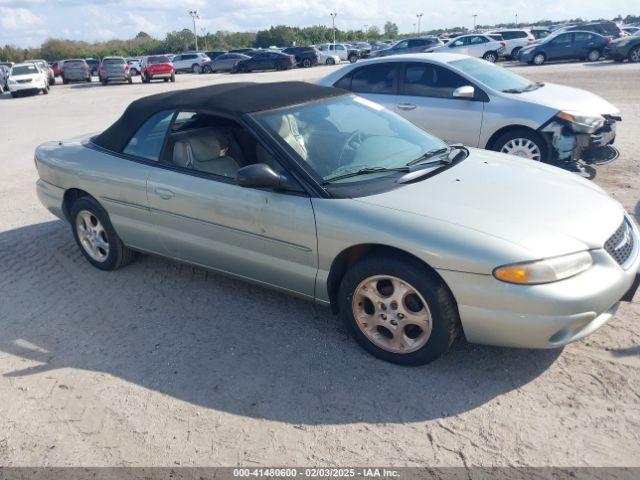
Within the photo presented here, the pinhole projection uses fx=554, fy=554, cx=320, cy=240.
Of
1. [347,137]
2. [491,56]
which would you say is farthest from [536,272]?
[491,56]

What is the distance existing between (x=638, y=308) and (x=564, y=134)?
130 inches

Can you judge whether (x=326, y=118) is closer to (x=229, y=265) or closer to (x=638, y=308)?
(x=229, y=265)

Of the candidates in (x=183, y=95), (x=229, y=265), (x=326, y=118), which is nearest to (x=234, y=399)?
(x=229, y=265)

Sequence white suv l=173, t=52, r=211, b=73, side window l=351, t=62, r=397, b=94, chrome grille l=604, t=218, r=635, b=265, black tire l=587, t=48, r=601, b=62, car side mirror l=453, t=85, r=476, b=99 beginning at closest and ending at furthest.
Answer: chrome grille l=604, t=218, r=635, b=265 < car side mirror l=453, t=85, r=476, b=99 < side window l=351, t=62, r=397, b=94 < black tire l=587, t=48, r=601, b=62 < white suv l=173, t=52, r=211, b=73

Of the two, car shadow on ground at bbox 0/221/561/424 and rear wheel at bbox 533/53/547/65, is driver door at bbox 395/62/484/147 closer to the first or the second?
car shadow on ground at bbox 0/221/561/424

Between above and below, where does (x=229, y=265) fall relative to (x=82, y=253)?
above

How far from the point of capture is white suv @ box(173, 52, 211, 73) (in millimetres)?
42344

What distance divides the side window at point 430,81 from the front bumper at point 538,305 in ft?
15.5

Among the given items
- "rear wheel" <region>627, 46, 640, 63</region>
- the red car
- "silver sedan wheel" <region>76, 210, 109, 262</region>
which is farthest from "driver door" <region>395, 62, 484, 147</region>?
the red car

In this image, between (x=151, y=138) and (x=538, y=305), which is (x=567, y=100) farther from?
(x=151, y=138)

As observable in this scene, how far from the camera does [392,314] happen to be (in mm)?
3295

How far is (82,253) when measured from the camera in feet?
17.0

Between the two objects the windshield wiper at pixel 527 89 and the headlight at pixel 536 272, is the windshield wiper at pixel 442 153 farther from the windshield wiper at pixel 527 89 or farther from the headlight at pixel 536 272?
the windshield wiper at pixel 527 89

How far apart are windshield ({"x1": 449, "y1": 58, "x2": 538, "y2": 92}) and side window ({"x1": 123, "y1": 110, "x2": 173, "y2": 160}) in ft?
14.8
